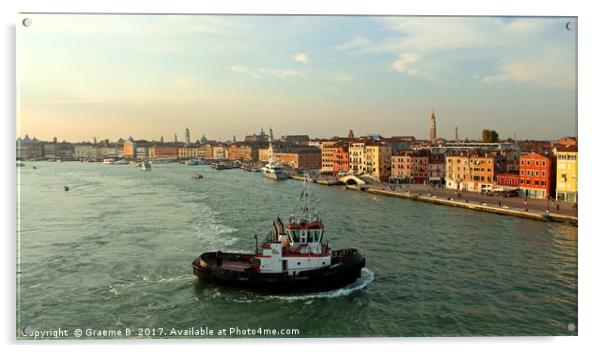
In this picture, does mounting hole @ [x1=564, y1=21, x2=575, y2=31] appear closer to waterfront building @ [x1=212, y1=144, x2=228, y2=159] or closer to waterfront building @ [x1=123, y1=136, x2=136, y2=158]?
waterfront building @ [x1=212, y1=144, x2=228, y2=159]

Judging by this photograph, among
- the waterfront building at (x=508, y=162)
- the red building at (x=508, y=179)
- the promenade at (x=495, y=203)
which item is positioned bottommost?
the promenade at (x=495, y=203)

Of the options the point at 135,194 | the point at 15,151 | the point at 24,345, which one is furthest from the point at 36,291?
the point at 135,194

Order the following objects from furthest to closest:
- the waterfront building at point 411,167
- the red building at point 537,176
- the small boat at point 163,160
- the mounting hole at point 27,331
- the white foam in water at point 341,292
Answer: the small boat at point 163,160 → the waterfront building at point 411,167 → the red building at point 537,176 → the white foam in water at point 341,292 → the mounting hole at point 27,331

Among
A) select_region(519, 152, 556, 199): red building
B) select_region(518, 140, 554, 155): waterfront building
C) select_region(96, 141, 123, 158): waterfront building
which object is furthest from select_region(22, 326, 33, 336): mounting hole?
select_region(96, 141, 123, 158): waterfront building

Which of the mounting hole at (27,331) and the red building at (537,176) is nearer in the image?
the mounting hole at (27,331)

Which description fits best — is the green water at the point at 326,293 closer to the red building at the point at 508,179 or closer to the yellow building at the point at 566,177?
the yellow building at the point at 566,177

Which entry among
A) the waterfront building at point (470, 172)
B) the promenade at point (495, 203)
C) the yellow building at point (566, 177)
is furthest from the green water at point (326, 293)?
the waterfront building at point (470, 172)

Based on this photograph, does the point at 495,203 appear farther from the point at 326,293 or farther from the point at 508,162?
the point at 326,293

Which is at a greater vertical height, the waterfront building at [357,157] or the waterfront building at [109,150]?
the waterfront building at [109,150]

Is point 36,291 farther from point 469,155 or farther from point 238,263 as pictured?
point 469,155
